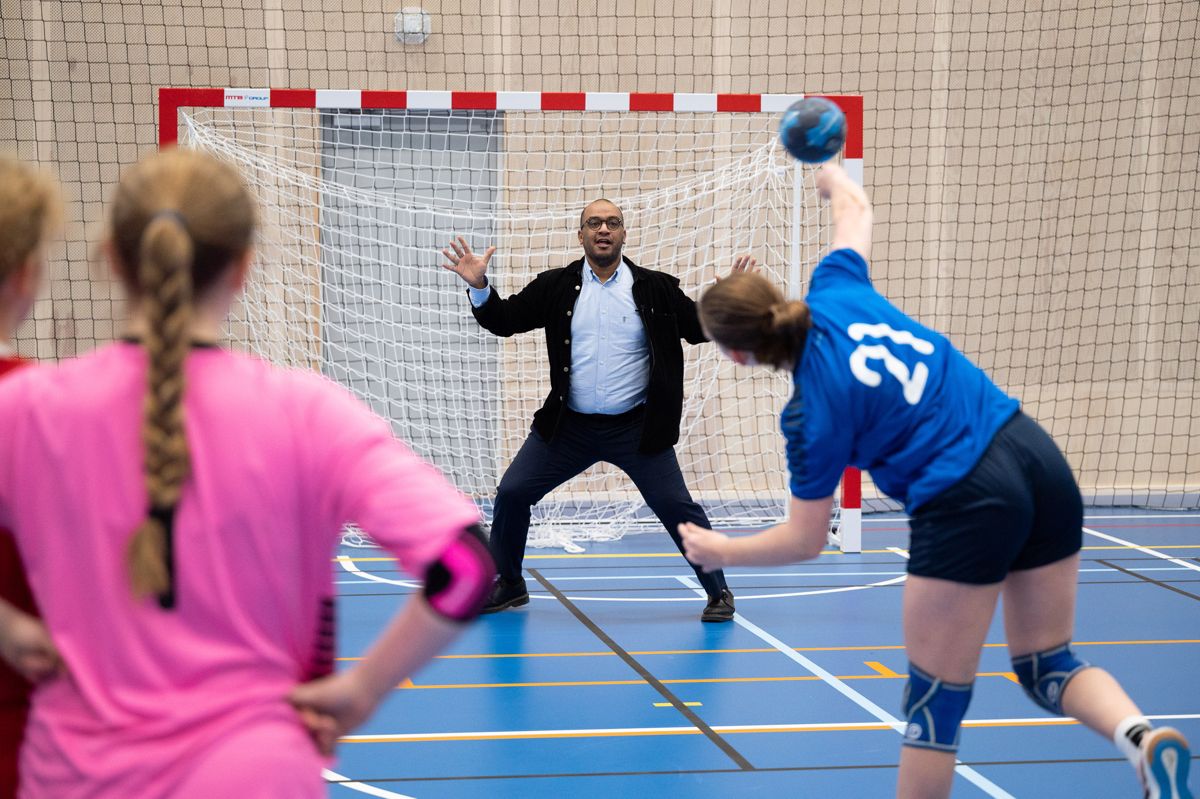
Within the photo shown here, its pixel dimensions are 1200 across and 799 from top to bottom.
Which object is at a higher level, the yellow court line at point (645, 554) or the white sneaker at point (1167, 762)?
the white sneaker at point (1167, 762)

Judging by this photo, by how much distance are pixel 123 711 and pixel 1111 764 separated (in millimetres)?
3789

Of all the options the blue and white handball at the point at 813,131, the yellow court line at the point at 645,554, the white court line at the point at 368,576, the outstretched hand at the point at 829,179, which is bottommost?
the yellow court line at the point at 645,554

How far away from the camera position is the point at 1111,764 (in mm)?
4293

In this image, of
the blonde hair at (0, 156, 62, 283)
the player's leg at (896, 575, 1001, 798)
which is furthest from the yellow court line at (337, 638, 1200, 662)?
the blonde hair at (0, 156, 62, 283)

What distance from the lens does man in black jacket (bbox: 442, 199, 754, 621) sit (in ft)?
20.7

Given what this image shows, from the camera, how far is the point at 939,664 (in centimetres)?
297

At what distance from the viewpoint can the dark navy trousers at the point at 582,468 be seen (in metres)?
6.26

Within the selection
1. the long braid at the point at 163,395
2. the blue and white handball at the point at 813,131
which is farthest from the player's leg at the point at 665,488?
the long braid at the point at 163,395

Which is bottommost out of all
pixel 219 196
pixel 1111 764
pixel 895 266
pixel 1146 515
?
pixel 1146 515

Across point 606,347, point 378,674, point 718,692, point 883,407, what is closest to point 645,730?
point 718,692

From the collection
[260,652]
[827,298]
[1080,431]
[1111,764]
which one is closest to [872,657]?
[1111,764]

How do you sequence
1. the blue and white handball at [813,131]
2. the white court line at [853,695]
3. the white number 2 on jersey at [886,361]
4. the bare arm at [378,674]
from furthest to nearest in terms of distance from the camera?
the white court line at [853,695] → the blue and white handball at [813,131] → the white number 2 on jersey at [886,361] → the bare arm at [378,674]

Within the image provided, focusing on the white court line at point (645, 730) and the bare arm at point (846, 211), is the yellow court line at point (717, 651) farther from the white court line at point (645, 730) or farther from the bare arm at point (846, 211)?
the bare arm at point (846, 211)

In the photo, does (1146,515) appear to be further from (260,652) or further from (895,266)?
(260,652)
